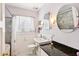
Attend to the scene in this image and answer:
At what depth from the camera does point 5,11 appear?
1862 mm

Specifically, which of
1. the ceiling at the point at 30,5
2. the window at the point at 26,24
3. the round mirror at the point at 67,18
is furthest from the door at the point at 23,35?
the round mirror at the point at 67,18

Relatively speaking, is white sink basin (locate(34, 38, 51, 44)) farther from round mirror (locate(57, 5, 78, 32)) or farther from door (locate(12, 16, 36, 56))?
round mirror (locate(57, 5, 78, 32))

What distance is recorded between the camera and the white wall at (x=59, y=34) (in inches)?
71.1

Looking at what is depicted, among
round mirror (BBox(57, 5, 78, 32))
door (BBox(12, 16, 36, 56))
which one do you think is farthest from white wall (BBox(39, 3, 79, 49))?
door (BBox(12, 16, 36, 56))

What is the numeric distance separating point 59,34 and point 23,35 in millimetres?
452

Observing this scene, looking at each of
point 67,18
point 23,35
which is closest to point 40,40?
point 23,35

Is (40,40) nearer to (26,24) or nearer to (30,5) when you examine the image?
(26,24)

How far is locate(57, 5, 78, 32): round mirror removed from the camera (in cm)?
183

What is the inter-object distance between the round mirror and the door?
354mm

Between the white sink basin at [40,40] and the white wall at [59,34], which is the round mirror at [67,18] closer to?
the white wall at [59,34]

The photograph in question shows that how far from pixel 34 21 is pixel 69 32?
46cm

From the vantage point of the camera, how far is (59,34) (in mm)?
1865

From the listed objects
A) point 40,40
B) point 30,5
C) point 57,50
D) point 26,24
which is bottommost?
point 57,50

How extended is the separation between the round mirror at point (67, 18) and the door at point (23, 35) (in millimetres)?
354
